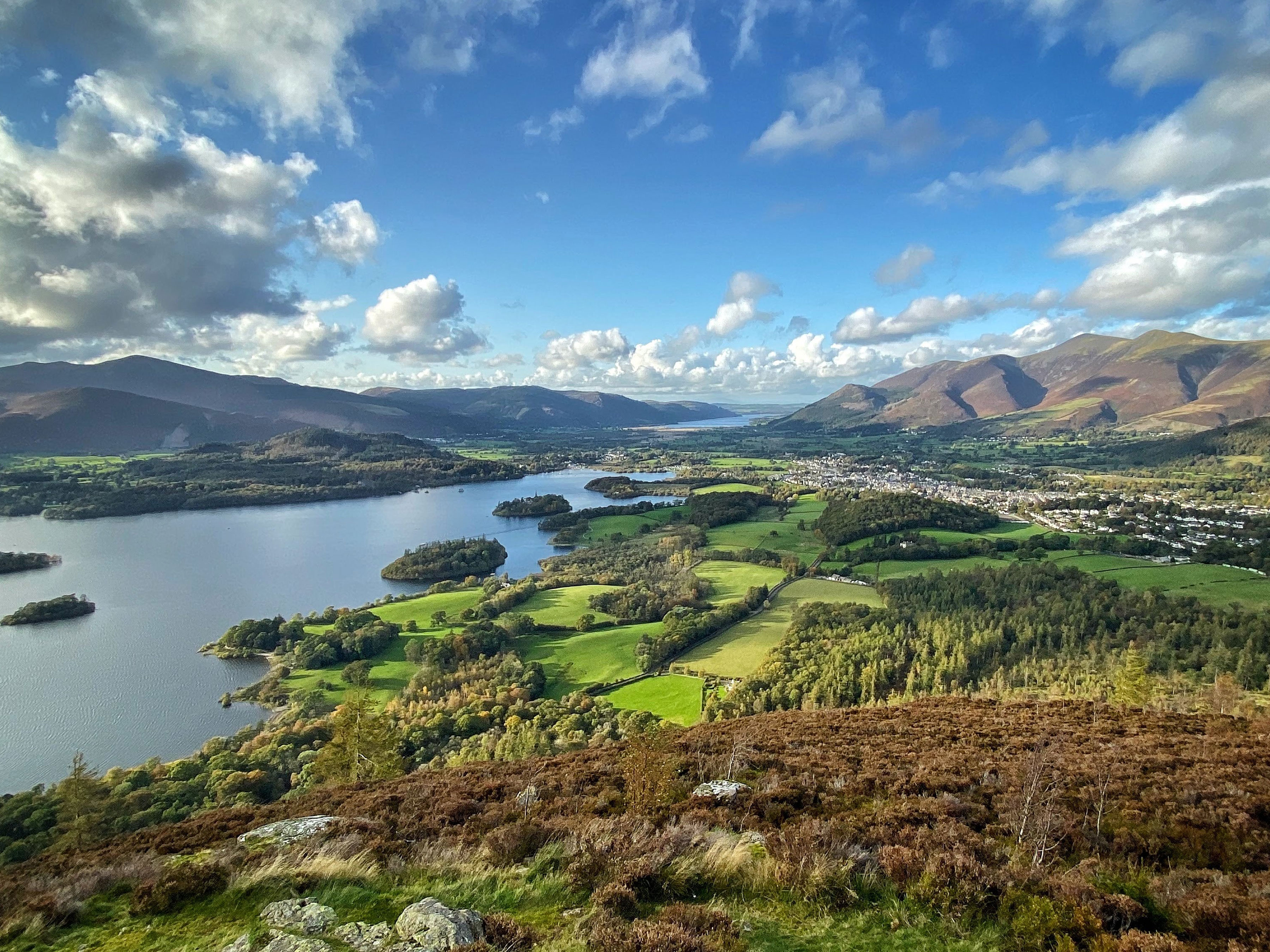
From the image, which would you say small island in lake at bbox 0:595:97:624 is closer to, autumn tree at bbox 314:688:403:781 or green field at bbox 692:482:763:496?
autumn tree at bbox 314:688:403:781

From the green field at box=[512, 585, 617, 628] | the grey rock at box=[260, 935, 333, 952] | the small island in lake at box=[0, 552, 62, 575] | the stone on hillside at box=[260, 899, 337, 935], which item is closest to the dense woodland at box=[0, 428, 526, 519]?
the small island in lake at box=[0, 552, 62, 575]

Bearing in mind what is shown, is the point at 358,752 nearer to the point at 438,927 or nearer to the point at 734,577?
the point at 438,927

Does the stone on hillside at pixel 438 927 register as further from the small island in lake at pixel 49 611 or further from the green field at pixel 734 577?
the small island in lake at pixel 49 611

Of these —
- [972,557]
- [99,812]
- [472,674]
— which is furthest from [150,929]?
[972,557]

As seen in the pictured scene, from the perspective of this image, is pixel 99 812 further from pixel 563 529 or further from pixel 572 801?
pixel 563 529

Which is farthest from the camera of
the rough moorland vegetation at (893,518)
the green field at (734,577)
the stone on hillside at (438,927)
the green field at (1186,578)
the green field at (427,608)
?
the rough moorland vegetation at (893,518)

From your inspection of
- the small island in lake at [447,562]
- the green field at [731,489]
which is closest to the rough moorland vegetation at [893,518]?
the green field at [731,489]
